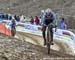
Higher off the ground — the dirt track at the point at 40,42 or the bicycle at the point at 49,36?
the bicycle at the point at 49,36

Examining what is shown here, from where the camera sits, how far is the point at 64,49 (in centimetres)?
1772

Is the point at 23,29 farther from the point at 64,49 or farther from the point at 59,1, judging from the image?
the point at 59,1

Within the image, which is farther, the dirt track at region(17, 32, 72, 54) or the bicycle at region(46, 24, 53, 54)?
the dirt track at region(17, 32, 72, 54)

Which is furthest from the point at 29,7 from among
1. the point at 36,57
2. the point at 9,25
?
the point at 36,57

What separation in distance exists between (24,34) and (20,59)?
13.2 m

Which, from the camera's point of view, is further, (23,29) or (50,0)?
(50,0)

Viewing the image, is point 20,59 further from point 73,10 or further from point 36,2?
point 36,2

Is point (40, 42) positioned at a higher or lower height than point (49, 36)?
lower

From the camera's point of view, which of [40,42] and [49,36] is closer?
[49,36]

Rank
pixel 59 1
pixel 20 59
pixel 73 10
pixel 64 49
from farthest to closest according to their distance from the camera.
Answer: pixel 59 1 → pixel 73 10 → pixel 64 49 → pixel 20 59

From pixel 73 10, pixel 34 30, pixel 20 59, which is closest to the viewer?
pixel 20 59

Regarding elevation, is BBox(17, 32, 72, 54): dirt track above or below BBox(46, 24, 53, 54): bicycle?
below

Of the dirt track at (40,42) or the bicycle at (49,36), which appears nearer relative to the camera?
the bicycle at (49,36)

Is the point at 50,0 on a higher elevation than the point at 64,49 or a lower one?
higher
